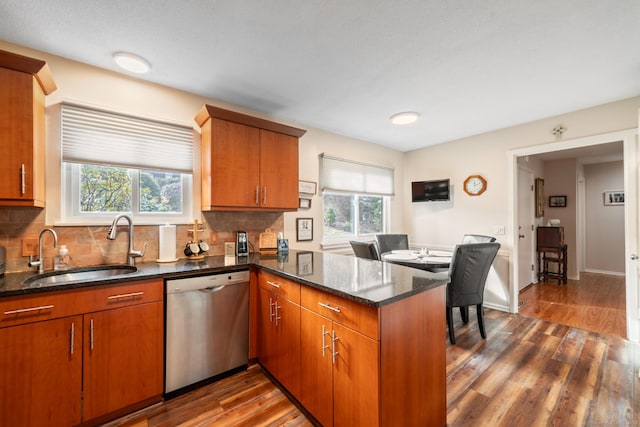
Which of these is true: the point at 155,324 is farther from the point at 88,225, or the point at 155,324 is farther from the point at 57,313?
the point at 88,225

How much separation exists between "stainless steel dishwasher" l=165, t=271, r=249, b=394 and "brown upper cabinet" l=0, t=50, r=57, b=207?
1.05 meters

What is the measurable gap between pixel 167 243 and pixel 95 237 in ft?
1.64

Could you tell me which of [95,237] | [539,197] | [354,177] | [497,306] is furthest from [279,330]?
[539,197]

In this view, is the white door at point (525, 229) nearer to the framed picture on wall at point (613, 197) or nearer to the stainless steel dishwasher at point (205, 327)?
the framed picture on wall at point (613, 197)

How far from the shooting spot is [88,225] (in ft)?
6.93

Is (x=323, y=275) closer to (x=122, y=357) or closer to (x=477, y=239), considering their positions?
(x=122, y=357)

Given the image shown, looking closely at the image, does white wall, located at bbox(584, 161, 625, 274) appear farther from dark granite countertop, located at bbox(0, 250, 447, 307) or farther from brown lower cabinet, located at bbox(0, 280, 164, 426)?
brown lower cabinet, located at bbox(0, 280, 164, 426)

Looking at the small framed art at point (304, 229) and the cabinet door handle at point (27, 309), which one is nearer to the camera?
the cabinet door handle at point (27, 309)

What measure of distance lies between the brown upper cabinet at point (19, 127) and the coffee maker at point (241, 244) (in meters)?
1.45

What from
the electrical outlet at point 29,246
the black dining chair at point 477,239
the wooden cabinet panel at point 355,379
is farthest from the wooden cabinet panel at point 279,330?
the black dining chair at point 477,239

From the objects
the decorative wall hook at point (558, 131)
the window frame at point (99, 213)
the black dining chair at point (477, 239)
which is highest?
the decorative wall hook at point (558, 131)

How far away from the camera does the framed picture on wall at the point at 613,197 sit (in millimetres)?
5397

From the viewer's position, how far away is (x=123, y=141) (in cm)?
228

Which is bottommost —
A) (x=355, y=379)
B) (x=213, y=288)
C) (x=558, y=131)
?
(x=355, y=379)
